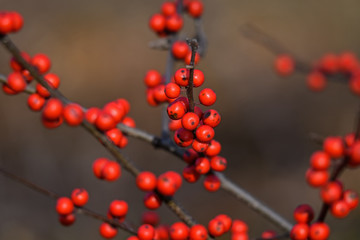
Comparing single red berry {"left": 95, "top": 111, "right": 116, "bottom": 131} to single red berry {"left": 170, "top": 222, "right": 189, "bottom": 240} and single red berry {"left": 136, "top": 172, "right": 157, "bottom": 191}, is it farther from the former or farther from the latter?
single red berry {"left": 170, "top": 222, "right": 189, "bottom": 240}

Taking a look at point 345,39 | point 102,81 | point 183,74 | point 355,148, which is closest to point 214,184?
point 183,74

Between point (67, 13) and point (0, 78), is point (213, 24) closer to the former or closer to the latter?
point (67, 13)

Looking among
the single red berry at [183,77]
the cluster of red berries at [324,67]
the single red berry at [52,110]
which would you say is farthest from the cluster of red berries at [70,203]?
the cluster of red berries at [324,67]

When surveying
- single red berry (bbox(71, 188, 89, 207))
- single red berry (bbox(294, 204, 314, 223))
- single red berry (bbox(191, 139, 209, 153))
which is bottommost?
single red berry (bbox(71, 188, 89, 207))

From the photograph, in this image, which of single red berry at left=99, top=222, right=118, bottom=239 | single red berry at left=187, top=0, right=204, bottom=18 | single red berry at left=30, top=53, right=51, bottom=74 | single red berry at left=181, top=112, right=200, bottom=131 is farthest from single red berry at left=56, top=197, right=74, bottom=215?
single red berry at left=187, top=0, right=204, bottom=18

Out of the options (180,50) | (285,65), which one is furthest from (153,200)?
(285,65)
